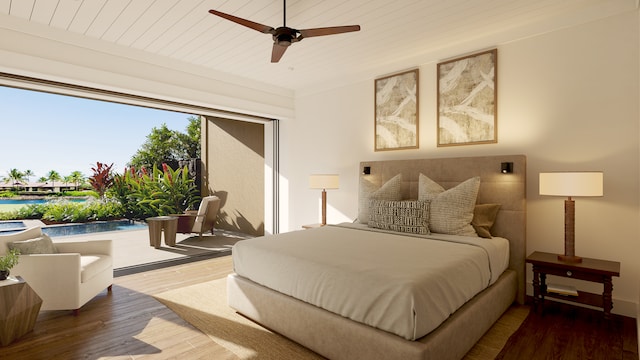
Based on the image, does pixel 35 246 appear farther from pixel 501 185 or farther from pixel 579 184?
pixel 579 184

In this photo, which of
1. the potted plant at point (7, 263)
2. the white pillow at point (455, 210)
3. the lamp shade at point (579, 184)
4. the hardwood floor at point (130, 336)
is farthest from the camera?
the white pillow at point (455, 210)

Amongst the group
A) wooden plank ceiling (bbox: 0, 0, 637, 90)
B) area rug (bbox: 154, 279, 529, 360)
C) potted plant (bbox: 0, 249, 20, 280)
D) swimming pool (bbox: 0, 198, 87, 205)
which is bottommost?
area rug (bbox: 154, 279, 529, 360)

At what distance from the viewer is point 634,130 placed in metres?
2.72

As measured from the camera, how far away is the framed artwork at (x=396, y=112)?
4168mm

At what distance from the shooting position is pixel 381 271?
195 cm

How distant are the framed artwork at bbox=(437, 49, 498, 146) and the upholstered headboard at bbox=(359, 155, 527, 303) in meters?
0.29

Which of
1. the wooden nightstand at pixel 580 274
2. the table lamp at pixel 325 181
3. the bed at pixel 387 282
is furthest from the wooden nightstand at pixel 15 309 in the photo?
the wooden nightstand at pixel 580 274

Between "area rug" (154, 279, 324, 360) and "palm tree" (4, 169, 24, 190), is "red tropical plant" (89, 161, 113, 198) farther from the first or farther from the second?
"area rug" (154, 279, 324, 360)

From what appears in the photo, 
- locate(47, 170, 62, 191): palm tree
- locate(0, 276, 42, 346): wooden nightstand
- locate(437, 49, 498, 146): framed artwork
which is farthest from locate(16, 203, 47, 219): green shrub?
locate(437, 49, 498, 146): framed artwork

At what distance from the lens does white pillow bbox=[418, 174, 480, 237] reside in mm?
3088

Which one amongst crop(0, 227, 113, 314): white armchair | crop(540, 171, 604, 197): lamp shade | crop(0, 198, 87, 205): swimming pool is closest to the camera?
crop(540, 171, 604, 197): lamp shade

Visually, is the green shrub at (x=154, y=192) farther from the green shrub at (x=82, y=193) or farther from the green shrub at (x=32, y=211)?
the green shrub at (x=32, y=211)

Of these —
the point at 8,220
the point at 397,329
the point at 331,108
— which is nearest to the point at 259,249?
the point at 397,329

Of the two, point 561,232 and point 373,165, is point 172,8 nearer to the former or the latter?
point 373,165
